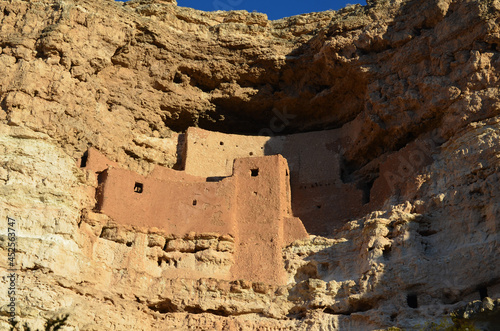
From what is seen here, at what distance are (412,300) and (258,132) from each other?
1017cm

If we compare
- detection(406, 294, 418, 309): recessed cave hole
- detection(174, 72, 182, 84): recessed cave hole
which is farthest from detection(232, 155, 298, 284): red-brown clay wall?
detection(174, 72, 182, 84): recessed cave hole

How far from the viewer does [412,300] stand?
17.5m

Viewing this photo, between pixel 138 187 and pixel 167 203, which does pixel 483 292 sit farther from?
pixel 138 187

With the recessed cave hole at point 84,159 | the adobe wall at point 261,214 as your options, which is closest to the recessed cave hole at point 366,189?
the adobe wall at point 261,214

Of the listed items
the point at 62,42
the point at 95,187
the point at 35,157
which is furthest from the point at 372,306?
the point at 62,42

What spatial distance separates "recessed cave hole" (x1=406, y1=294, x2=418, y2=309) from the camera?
17419 millimetres

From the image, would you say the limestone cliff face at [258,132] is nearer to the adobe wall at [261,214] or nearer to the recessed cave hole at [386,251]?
the recessed cave hole at [386,251]

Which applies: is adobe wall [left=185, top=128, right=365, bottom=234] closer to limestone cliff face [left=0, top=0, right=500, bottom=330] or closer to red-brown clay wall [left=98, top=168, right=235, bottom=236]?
limestone cliff face [left=0, top=0, right=500, bottom=330]

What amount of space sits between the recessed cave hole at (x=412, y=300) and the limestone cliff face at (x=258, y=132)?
0.08 feet

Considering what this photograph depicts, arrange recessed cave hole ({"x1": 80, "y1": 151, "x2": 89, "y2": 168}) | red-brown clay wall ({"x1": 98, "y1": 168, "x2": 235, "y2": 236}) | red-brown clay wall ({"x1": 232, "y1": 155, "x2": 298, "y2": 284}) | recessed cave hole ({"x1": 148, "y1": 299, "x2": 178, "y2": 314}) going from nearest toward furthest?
recessed cave hole ({"x1": 148, "y1": 299, "x2": 178, "y2": 314})
red-brown clay wall ({"x1": 232, "y1": 155, "x2": 298, "y2": 284})
red-brown clay wall ({"x1": 98, "y1": 168, "x2": 235, "y2": 236})
recessed cave hole ({"x1": 80, "y1": 151, "x2": 89, "y2": 168})

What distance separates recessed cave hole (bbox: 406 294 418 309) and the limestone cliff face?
0.02m

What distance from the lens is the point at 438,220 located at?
1884cm

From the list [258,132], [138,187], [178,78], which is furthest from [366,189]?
[178,78]

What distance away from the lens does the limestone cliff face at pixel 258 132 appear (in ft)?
58.1
